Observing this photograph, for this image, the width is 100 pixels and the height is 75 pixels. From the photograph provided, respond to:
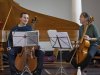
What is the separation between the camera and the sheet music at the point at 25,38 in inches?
179

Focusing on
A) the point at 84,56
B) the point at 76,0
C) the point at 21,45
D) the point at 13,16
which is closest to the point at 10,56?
the point at 21,45

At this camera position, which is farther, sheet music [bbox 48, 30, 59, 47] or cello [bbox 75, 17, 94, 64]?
sheet music [bbox 48, 30, 59, 47]

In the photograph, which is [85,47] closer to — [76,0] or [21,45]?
[21,45]

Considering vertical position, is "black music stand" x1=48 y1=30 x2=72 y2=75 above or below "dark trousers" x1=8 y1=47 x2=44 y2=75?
above

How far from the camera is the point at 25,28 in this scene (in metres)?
5.13

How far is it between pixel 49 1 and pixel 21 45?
5386 mm

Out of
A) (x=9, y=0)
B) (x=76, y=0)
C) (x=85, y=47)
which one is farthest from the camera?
(x=76, y=0)

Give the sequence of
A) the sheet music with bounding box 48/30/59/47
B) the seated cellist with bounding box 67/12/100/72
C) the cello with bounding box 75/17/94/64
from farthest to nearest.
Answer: the sheet music with bounding box 48/30/59/47 → the seated cellist with bounding box 67/12/100/72 → the cello with bounding box 75/17/94/64

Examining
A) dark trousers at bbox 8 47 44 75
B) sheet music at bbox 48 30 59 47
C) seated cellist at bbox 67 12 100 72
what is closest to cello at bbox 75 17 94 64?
seated cellist at bbox 67 12 100 72

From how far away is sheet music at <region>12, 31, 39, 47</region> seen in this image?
454 centimetres

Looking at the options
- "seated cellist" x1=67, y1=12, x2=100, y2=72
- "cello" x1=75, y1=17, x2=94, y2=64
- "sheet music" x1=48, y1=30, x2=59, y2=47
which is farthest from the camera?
"sheet music" x1=48, y1=30, x2=59, y2=47

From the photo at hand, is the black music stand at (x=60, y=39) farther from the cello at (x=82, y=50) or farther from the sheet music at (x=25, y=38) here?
the sheet music at (x=25, y=38)

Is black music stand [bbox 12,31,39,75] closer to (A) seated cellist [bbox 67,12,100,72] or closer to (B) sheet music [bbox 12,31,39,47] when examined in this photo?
(B) sheet music [bbox 12,31,39,47]

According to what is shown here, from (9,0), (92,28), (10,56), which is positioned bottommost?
(10,56)
